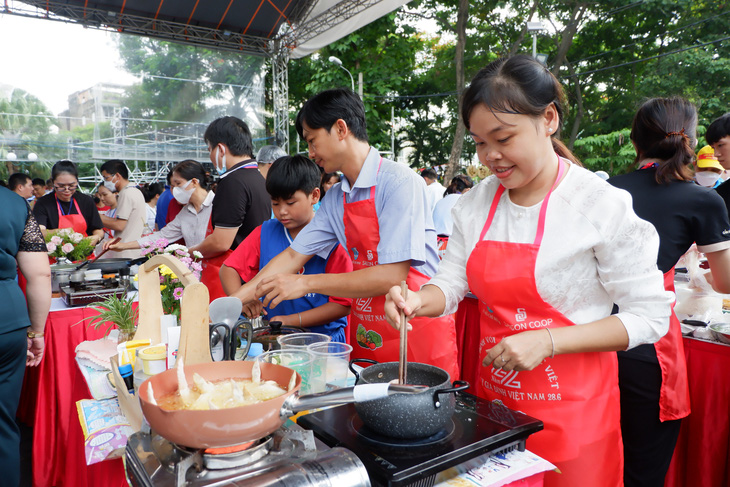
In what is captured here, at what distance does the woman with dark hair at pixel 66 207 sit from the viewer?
189 inches

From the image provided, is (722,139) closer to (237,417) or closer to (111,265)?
(237,417)

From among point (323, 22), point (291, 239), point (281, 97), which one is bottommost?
point (291, 239)

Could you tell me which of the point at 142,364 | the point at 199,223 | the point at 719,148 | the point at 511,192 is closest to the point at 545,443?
the point at 511,192

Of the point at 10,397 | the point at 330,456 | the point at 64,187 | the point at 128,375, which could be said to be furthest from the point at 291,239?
the point at 64,187

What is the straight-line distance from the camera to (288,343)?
1.54 metres

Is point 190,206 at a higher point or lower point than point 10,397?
higher

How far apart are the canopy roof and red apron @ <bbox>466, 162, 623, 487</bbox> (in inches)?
302

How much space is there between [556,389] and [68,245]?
A: 401cm

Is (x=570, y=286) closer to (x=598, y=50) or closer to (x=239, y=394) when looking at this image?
(x=239, y=394)

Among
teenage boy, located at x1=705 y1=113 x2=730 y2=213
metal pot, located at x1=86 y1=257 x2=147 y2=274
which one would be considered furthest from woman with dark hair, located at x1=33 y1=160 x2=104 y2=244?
teenage boy, located at x1=705 y1=113 x2=730 y2=213

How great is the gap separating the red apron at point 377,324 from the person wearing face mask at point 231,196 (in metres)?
1.41

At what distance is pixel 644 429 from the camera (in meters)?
1.91

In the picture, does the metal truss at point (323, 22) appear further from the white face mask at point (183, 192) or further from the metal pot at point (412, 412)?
the metal pot at point (412, 412)

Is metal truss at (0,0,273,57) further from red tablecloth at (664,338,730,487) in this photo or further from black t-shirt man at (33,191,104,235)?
red tablecloth at (664,338,730,487)
